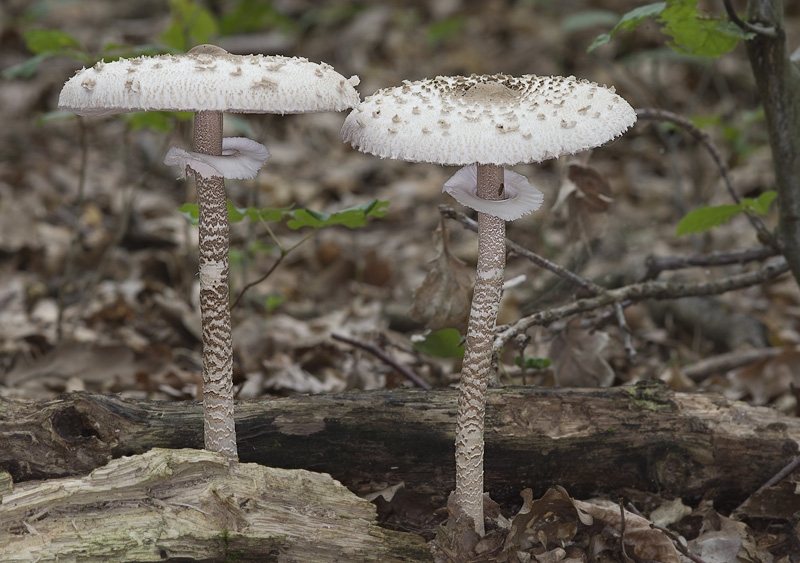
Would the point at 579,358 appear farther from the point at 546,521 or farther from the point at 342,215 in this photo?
the point at 342,215

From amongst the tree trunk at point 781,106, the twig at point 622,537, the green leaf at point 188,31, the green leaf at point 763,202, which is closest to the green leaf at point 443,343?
the twig at point 622,537

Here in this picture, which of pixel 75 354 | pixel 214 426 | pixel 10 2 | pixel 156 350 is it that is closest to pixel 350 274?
pixel 156 350

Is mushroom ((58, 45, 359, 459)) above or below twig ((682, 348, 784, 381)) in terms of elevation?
above

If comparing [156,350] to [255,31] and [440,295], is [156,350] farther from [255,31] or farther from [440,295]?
[255,31]

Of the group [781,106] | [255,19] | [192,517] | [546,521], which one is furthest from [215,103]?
[255,19]

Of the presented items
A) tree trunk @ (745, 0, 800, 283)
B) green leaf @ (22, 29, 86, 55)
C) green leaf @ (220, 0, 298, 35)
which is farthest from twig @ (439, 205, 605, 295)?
green leaf @ (220, 0, 298, 35)

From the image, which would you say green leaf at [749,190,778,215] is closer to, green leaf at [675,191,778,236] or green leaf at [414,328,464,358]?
green leaf at [675,191,778,236]
